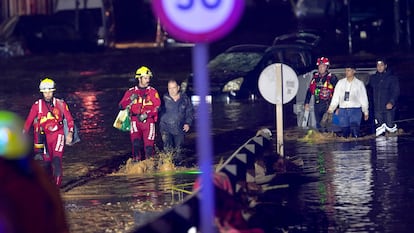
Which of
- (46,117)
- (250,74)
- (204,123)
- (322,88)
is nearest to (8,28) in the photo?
(250,74)

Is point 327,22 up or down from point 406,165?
up

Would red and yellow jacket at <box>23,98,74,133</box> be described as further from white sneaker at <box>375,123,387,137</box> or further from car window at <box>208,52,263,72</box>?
car window at <box>208,52,263,72</box>

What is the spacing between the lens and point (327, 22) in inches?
2202

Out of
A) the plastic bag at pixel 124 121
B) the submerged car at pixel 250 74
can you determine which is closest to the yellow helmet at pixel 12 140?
the plastic bag at pixel 124 121

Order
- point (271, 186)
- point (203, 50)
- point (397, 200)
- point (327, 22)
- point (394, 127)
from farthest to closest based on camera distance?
point (327, 22) → point (394, 127) → point (271, 186) → point (397, 200) → point (203, 50)

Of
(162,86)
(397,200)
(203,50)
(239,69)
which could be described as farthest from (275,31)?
(203,50)

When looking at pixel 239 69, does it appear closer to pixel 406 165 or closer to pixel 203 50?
pixel 406 165

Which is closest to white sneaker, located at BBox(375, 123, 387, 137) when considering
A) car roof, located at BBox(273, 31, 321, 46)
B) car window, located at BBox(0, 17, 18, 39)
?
car roof, located at BBox(273, 31, 321, 46)

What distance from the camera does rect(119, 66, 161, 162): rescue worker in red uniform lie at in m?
19.2

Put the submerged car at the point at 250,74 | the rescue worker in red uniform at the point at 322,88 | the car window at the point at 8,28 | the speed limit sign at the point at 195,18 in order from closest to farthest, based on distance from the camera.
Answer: the speed limit sign at the point at 195,18 → the rescue worker in red uniform at the point at 322,88 → the submerged car at the point at 250,74 → the car window at the point at 8,28

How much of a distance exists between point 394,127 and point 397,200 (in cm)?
788

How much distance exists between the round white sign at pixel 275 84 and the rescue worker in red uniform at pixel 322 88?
398 cm

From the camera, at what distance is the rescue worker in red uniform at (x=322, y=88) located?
75.1 ft

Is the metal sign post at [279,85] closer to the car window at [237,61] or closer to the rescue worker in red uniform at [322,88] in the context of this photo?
the rescue worker in red uniform at [322,88]
